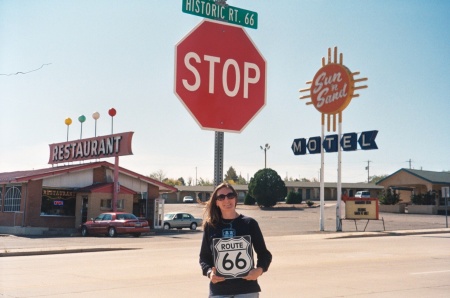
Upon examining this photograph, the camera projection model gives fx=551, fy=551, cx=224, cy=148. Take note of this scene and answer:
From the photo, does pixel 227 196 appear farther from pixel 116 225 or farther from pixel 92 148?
pixel 92 148

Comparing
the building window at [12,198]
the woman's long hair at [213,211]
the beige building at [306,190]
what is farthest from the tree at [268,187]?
the woman's long hair at [213,211]

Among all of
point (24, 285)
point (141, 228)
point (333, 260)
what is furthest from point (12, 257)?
point (141, 228)

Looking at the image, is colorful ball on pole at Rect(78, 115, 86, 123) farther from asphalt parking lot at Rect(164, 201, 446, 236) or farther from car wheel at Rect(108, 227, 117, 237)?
asphalt parking lot at Rect(164, 201, 446, 236)

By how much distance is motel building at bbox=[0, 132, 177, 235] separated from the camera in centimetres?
3391

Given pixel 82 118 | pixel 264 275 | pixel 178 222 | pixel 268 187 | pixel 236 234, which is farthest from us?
pixel 268 187

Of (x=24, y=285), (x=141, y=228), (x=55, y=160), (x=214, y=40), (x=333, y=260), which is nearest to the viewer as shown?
(x=214, y=40)

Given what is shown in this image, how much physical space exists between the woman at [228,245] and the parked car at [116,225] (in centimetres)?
2744

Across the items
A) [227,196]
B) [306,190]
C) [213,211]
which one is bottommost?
[213,211]

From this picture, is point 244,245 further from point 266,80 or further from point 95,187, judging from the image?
point 95,187

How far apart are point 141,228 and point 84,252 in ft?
35.9

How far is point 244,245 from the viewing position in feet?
13.8

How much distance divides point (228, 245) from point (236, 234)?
12 centimetres

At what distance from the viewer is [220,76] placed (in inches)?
159

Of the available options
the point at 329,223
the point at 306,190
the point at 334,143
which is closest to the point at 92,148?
the point at 334,143
